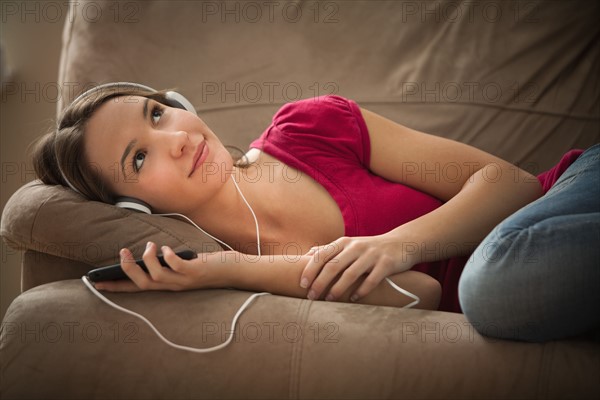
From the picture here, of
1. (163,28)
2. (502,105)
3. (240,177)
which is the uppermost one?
(163,28)

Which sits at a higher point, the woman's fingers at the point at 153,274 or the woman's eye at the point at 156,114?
the woman's eye at the point at 156,114

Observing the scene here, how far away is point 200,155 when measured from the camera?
1.23 metres

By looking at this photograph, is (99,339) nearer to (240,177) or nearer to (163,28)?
(240,177)

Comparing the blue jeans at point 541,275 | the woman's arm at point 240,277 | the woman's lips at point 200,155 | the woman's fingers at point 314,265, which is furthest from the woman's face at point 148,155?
the blue jeans at point 541,275

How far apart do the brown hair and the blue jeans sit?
0.74m

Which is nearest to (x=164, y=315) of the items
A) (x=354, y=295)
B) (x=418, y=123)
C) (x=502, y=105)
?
(x=354, y=295)

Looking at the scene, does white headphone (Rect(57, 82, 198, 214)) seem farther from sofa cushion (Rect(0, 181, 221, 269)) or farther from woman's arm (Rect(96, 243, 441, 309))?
woman's arm (Rect(96, 243, 441, 309))

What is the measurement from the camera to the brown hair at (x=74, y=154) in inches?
47.7

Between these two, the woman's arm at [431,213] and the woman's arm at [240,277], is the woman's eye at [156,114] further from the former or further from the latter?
the woman's arm at [431,213]

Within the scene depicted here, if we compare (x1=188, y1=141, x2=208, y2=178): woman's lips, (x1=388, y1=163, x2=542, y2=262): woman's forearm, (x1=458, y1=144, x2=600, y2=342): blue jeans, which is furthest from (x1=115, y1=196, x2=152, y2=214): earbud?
(x1=458, y1=144, x2=600, y2=342): blue jeans

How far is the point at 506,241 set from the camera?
913 mm

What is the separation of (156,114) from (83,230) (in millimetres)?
295

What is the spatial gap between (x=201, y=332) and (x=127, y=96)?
21.9 inches

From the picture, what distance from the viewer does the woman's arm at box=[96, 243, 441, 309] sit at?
1.04 meters
